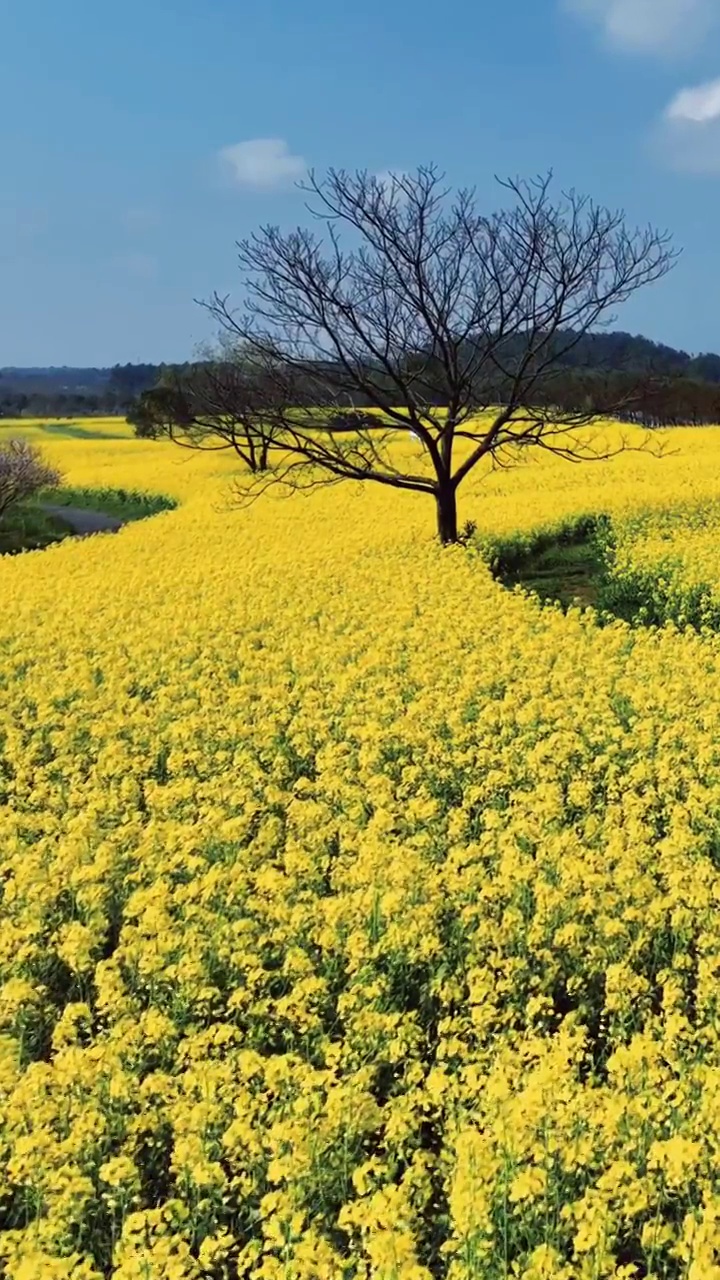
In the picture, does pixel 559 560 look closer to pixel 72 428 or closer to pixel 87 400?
pixel 72 428

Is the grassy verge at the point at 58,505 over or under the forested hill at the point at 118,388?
under

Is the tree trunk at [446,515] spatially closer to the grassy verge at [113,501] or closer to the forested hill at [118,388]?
the grassy verge at [113,501]

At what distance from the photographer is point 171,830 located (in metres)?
6.54

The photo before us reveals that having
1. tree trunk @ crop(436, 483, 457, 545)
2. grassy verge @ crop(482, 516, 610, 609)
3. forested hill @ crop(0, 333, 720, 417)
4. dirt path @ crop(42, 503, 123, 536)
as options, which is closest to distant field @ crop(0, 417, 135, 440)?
forested hill @ crop(0, 333, 720, 417)

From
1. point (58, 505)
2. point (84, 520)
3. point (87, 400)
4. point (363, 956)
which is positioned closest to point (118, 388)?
point (87, 400)

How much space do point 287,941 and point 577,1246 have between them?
2486mm

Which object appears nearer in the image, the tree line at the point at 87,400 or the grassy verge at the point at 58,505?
the grassy verge at the point at 58,505

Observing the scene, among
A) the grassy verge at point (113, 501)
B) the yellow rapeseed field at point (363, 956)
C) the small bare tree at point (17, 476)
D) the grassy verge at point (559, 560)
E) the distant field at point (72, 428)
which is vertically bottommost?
the yellow rapeseed field at point (363, 956)

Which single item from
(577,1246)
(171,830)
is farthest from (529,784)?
(577,1246)

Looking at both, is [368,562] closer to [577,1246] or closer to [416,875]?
[416,875]

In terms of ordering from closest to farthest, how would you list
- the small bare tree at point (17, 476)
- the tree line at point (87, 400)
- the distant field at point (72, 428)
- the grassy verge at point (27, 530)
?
the grassy verge at point (27, 530) → the small bare tree at point (17, 476) → the distant field at point (72, 428) → the tree line at point (87, 400)

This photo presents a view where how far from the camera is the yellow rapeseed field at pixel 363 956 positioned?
342 centimetres

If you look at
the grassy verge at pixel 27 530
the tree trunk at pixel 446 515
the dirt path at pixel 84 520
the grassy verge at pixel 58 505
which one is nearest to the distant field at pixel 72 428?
the grassy verge at pixel 58 505

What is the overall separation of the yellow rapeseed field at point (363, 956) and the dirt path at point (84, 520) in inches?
991
